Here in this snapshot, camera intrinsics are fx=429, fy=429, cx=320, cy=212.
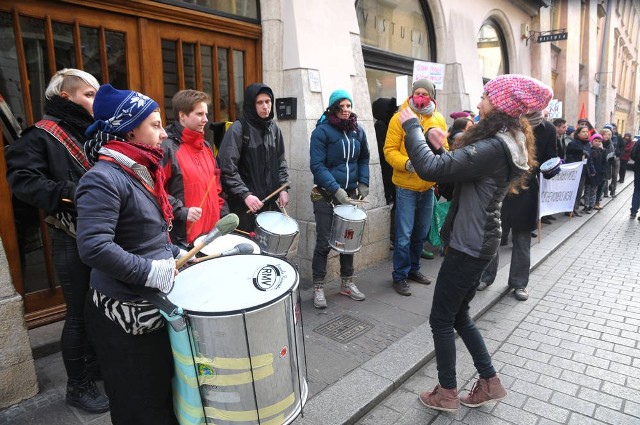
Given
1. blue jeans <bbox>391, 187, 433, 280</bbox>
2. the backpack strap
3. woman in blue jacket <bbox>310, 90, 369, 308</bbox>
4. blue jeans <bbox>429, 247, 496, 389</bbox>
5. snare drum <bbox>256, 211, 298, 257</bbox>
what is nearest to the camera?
the backpack strap

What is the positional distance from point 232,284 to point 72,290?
4.51 feet

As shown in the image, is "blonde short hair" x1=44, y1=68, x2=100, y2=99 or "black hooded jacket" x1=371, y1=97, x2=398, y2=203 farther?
"black hooded jacket" x1=371, y1=97, x2=398, y2=203

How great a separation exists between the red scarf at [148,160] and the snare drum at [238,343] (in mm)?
329

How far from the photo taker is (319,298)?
419 centimetres

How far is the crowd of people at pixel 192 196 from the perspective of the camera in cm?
168

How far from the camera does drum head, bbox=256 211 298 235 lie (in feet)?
11.0

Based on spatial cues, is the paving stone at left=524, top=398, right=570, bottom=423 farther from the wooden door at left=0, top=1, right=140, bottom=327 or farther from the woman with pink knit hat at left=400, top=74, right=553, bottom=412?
the wooden door at left=0, top=1, right=140, bottom=327

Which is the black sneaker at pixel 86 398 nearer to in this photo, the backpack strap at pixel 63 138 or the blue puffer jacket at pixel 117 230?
the blue puffer jacket at pixel 117 230

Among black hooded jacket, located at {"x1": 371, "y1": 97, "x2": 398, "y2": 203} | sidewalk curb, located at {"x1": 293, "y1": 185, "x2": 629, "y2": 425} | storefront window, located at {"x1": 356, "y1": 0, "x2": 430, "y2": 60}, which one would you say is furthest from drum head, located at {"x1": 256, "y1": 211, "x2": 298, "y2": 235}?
storefront window, located at {"x1": 356, "y1": 0, "x2": 430, "y2": 60}

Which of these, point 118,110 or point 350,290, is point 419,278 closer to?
point 350,290

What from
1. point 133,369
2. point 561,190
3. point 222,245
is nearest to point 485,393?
point 222,245

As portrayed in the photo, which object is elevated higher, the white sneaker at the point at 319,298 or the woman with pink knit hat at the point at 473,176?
the woman with pink knit hat at the point at 473,176

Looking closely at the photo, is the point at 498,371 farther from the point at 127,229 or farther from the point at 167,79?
the point at 167,79

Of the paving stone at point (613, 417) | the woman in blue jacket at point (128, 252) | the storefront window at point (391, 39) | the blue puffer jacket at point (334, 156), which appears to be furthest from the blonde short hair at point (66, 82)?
the storefront window at point (391, 39)
